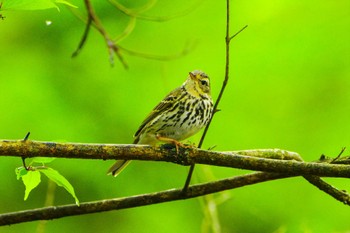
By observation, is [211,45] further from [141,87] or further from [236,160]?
[236,160]

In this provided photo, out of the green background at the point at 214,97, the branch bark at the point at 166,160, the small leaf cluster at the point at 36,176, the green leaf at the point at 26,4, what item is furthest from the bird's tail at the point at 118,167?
the green background at the point at 214,97

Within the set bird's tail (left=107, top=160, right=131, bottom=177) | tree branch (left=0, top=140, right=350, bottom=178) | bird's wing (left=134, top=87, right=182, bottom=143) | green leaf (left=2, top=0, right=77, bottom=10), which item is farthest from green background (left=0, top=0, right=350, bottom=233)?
green leaf (left=2, top=0, right=77, bottom=10)

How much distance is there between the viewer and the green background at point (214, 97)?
7.91 metres

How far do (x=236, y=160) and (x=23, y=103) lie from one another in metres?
5.58

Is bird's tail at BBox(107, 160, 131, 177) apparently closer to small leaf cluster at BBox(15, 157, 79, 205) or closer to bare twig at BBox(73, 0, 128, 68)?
bare twig at BBox(73, 0, 128, 68)

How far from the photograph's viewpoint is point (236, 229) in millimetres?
7836

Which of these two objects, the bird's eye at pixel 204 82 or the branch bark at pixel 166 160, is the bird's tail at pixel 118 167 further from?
the branch bark at pixel 166 160

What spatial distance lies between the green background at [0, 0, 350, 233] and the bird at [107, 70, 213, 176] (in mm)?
2890

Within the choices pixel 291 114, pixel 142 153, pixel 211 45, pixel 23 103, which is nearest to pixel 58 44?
pixel 23 103

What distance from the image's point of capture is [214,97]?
777 cm

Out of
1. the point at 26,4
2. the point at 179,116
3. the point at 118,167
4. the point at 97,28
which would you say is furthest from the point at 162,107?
the point at 26,4

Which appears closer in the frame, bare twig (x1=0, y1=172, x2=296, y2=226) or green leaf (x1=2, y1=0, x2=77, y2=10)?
green leaf (x1=2, y1=0, x2=77, y2=10)

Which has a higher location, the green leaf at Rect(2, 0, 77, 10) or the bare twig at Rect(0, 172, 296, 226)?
the green leaf at Rect(2, 0, 77, 10)

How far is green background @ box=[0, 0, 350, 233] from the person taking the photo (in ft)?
26.0
